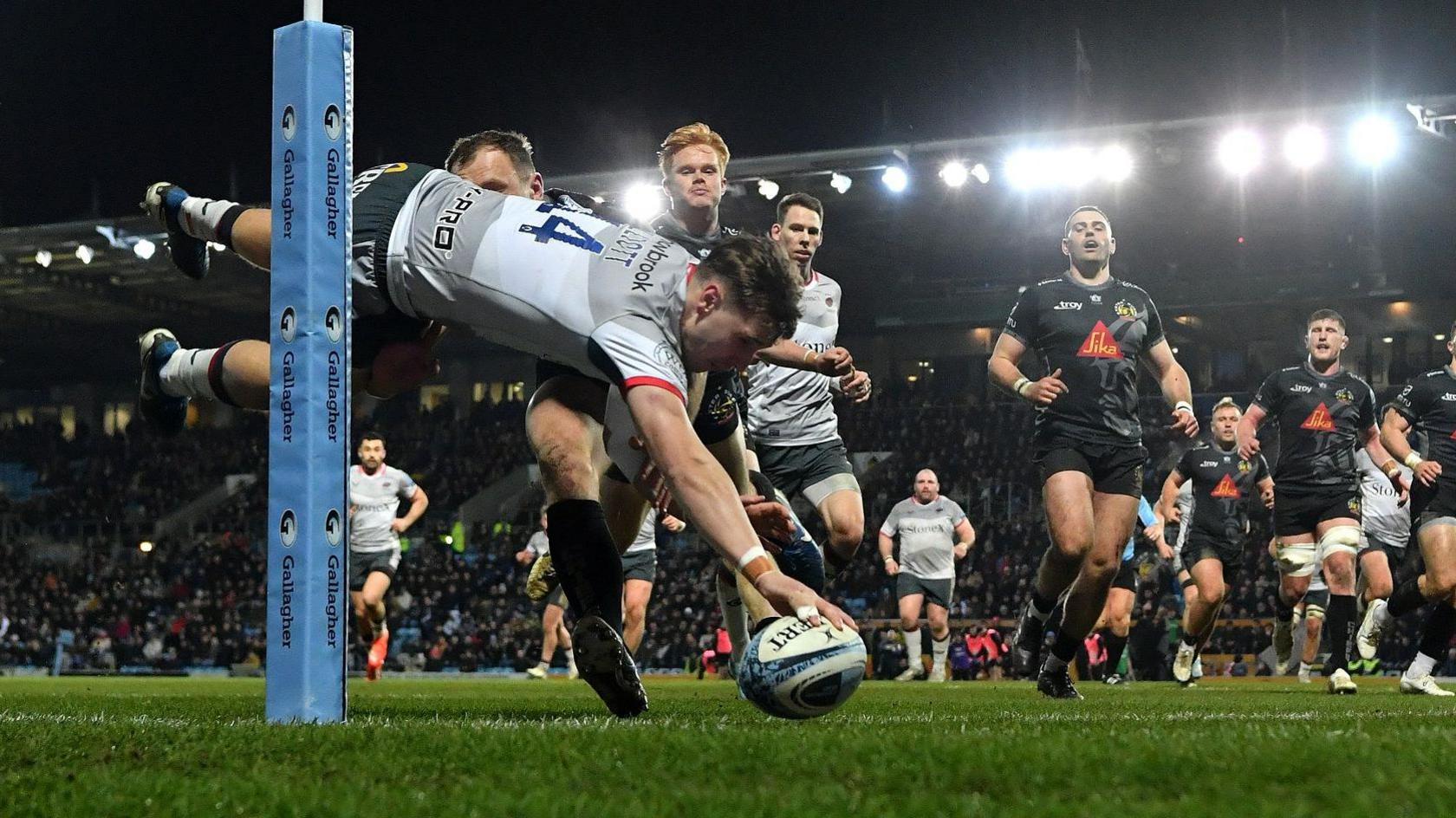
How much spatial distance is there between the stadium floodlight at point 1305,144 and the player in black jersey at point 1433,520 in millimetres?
14565

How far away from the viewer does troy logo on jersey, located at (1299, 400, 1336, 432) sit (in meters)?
12.7

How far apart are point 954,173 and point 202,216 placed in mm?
22606

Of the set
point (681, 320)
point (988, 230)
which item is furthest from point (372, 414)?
point (681, 320)

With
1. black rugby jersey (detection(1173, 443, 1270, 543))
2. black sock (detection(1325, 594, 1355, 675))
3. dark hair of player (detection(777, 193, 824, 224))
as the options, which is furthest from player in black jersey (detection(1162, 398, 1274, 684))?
dark hair of player (detection(777, 193, 824, 224))

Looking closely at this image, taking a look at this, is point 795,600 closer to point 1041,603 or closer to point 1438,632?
point 1041,603

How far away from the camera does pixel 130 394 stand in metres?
48.5

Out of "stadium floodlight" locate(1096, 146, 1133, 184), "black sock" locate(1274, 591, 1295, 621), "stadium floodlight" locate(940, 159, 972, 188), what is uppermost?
"stadium floodlight" locate(940, 159, 972, 188)

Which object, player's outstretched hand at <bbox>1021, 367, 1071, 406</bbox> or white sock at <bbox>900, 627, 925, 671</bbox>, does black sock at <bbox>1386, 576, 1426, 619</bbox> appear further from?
white sock at <bbox>900, 627, 925, 671</bbox>

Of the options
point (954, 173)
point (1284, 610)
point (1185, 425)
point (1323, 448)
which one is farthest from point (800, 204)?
point (954, 173)

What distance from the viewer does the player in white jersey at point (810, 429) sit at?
909cm

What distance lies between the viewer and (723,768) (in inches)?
128

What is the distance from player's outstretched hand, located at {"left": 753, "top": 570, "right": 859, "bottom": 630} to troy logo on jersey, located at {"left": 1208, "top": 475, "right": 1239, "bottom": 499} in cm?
1204

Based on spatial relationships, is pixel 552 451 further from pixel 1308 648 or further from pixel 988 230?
pixel 988 230

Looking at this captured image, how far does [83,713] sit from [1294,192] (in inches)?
1146
